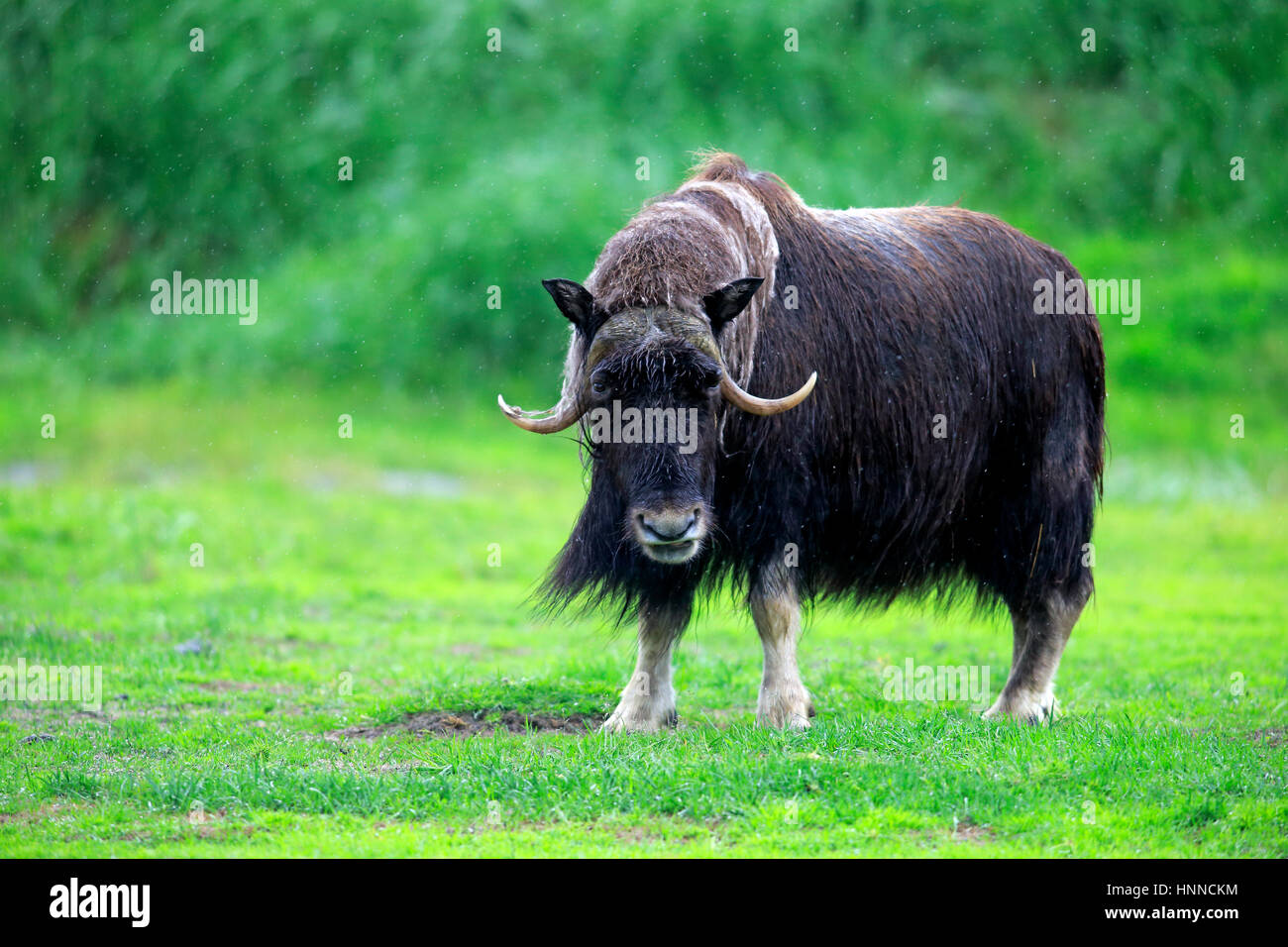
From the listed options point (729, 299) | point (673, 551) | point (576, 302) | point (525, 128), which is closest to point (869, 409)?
point (729, 299)

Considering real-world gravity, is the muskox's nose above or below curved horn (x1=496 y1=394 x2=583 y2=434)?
below

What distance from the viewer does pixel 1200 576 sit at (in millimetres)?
11180

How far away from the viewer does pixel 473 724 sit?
634cm


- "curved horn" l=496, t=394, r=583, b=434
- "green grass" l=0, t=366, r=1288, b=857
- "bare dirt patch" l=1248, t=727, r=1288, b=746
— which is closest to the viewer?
"green grass" l=0, t=366, r=1288, b=857

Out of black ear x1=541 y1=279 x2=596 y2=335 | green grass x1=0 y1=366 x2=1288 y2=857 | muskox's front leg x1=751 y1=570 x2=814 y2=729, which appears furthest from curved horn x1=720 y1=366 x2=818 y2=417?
green grass x1=0 y1=366 x2=1288 y2=857

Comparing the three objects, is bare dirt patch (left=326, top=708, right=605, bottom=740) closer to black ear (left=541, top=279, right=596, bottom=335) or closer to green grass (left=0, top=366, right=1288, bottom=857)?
green grass (left=0, top=366, right=1288, bottom=857)

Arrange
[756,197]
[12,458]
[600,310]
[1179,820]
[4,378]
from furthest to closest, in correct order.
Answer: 1. [4,378]
2. [12,458]
3. [756,197]
4. [600,310]
5. [1179,820]

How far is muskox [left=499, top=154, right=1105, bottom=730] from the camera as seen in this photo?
550cm

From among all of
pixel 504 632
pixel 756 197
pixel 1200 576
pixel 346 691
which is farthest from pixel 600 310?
pixel 1200 576

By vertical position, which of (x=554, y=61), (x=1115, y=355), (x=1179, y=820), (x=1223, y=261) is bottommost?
(x=1179, y=820)

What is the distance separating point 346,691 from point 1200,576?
6819 millimetres

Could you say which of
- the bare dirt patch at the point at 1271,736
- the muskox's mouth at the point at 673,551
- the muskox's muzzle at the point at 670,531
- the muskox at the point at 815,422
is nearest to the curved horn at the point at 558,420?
the muskox at the point at 815,422

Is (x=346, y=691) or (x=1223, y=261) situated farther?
(x=1223, y=261)

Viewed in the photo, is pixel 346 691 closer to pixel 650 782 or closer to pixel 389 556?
pixel 650 782
